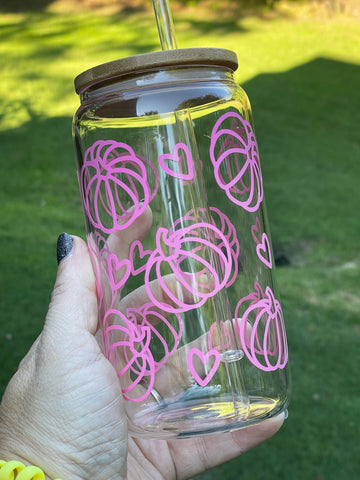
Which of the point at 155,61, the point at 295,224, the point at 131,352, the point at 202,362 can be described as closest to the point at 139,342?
the point at 131,352

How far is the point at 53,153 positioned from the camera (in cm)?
688

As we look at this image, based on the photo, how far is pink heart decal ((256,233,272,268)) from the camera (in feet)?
4.91

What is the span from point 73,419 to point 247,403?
1.47ft

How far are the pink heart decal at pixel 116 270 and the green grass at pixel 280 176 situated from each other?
6.89 feet

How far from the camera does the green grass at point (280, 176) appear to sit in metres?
3.62

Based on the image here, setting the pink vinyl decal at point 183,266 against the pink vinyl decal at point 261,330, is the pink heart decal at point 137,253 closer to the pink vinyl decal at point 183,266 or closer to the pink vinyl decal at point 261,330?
the pink vinyl decal at point 183,266

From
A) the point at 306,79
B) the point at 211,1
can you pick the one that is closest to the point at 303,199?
the point at 306,79

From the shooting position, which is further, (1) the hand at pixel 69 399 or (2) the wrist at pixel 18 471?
(1) the hand at pixel 69 399

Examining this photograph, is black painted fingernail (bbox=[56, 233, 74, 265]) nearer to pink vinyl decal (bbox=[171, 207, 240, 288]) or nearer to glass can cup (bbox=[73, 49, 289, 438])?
glass can cup (bbox=[73, 49, 289, 438])

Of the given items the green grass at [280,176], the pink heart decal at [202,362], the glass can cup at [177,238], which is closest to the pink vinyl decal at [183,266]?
the glass can cup at [177,238]

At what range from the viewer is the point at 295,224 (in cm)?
590

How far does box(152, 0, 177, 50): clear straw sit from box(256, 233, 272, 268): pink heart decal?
52 centimetres

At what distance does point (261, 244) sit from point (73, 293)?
534 millimetres

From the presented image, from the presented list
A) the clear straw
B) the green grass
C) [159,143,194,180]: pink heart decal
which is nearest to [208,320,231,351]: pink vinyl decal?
[159,143,194,180]: pink heart decal
